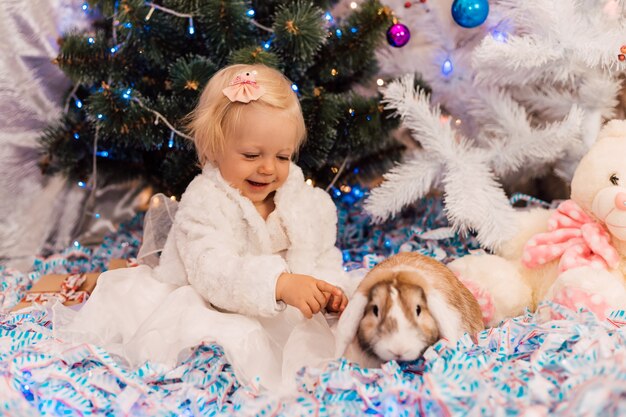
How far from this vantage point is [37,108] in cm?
179

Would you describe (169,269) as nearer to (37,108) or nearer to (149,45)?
(149,45)

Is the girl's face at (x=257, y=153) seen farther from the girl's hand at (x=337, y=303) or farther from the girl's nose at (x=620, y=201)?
the girl's nose at (x=620, y=201)

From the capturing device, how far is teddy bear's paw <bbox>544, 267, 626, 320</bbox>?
43.8 inches

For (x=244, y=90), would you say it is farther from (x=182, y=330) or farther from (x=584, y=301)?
(x=584, y=301)

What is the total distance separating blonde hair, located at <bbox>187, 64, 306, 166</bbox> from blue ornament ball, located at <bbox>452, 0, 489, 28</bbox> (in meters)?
0.56

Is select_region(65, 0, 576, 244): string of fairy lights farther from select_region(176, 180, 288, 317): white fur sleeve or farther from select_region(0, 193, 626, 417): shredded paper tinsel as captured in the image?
select_region(0, 193, 626, 417): shredded paper tinsel

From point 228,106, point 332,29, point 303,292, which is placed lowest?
point 303,292

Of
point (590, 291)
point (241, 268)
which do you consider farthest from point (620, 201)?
point (241, 268)

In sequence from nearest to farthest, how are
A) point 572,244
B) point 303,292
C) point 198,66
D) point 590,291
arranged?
point 303,292
point 590,291
point 572,244
point 198,66

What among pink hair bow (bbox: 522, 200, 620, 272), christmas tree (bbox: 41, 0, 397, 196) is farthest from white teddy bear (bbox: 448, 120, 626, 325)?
christmas tree (bbox: 41, 0, 397, 196)

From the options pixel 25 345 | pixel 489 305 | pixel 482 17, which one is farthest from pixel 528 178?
pixel 25 345

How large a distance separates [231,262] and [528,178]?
1070 millimetres

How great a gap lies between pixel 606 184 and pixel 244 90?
29.4 inches

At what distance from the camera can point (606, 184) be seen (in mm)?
1214
